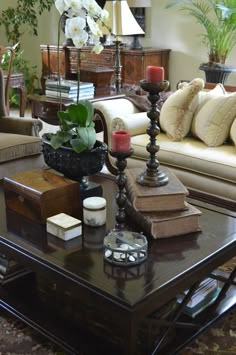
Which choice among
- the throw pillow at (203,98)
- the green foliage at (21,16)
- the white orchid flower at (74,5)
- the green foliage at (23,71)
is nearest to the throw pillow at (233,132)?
the throw pillow at (203,98)

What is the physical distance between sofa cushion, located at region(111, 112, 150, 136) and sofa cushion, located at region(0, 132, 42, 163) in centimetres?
52

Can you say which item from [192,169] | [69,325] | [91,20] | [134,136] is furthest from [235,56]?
[69,325]

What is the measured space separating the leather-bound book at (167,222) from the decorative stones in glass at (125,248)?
0.33 feet

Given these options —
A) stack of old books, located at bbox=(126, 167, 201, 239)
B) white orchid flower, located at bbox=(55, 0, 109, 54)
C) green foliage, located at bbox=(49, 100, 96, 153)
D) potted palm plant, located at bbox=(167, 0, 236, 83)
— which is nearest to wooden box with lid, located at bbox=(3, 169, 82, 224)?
green foliage, located at bbox=(49, 100, 96, 153)

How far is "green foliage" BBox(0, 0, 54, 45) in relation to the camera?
6.22 meters

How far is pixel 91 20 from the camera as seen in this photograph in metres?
1.83

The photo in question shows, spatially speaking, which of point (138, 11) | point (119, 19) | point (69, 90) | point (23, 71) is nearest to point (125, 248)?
point (69, 90)

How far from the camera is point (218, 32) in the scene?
4.55m

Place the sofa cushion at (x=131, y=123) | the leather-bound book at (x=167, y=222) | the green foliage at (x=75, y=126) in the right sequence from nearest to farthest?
1. the leather-bound book at (x=167, y=222)
2. the green foliage at (x=75, y=126)
3. the sofa cushion at (x=131, y=123)

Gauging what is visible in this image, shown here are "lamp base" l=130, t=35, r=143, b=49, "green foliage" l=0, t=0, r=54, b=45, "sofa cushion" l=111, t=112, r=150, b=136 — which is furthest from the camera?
"green foliage" l=0, t=0, r=54, b=45

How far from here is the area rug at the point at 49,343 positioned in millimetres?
1710

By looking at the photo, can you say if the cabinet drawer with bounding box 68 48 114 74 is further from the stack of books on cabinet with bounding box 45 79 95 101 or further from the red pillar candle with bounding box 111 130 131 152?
the red pillar candle with bounding box 111 130 131 152

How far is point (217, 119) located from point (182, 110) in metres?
0.24

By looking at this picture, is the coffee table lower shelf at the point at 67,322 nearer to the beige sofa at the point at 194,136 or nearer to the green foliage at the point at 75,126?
the green foliage at the point at 75,126
